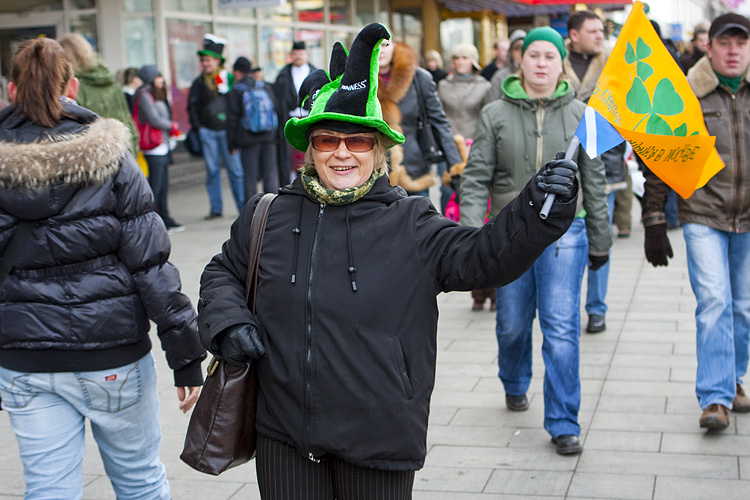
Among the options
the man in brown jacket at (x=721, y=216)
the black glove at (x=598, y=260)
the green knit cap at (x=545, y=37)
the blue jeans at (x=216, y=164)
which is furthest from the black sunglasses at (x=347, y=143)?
the blue jeans at (x=216, y=164)

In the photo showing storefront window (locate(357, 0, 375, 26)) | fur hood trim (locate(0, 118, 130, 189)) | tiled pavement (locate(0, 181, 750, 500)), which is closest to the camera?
fur hood trim (locate(0, 118, 130, 189))

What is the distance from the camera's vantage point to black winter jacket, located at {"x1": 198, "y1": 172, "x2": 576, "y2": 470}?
8.63ft

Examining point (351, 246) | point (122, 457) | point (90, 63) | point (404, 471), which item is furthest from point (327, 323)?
point (90, 63)

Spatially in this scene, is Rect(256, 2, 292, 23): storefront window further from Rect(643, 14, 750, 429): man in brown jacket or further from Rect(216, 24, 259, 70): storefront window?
Rect(643, 14, 750, 429): man in brown jacket

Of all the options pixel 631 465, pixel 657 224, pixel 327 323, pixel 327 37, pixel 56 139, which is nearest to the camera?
pixel 327 323

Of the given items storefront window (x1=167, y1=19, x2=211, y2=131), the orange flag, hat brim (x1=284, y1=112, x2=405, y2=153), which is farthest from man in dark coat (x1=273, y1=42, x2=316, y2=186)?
hat brim (x1=284, y1=112, x2=405, y2=153)

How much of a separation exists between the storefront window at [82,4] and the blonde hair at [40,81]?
13.2 meters

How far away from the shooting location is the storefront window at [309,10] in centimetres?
2081

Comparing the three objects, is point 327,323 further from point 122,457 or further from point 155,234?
point 122,457

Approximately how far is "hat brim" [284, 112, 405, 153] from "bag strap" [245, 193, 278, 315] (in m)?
0.21

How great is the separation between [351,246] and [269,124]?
9214 mm

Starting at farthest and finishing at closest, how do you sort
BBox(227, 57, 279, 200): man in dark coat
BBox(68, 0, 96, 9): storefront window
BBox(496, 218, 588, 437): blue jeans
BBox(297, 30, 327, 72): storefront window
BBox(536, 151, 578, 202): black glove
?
BBox(297, 30, 327, 72): storefront window
BBox(68, 0, 96, 9): storefront window
BBox(227, 57, 279, 200): man in dark coat
BBox(496, 218, 588, 437): blue jeans
BBox(536, 151, 578, 202): black glove

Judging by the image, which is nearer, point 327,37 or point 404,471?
Answer: point 404,471

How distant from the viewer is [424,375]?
2.70m
